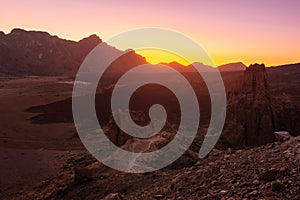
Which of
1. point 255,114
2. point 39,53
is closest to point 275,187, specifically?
point 255,114

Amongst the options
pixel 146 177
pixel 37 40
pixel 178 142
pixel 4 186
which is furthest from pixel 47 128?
pixel 37 40

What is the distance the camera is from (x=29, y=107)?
147 ft

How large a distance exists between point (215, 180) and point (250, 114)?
1102 cm

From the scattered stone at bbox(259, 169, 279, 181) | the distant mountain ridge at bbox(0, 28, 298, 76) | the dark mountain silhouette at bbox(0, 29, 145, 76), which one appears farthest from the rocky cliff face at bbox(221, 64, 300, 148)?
the dark mountain silhouette at bbox(0, 29, 145, 76)

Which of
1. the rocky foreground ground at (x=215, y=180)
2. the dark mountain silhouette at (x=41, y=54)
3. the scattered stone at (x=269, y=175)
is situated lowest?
the rocky foreground ground at (x=215, y=180)

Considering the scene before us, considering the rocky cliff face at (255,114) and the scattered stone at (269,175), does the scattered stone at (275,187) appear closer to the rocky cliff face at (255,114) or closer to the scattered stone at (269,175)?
the scattered stone at (269,175)

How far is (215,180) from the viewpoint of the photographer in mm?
8031

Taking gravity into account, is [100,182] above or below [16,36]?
below

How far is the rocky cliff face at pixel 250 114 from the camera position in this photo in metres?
17.8

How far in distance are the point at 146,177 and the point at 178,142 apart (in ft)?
10.3

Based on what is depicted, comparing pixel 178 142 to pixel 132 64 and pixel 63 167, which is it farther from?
pixel 132 64

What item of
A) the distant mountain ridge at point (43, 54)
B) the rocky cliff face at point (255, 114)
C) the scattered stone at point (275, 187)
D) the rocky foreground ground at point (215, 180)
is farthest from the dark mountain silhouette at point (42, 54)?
the scattered stone at point (275, 187)

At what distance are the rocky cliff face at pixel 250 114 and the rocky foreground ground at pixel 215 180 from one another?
24.9 feet

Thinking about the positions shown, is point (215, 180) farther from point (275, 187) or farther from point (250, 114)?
point (250, 114)
